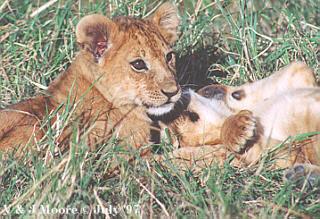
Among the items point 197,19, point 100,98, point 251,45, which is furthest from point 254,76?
point 100,98

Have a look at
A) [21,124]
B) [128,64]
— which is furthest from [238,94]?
[21,124]

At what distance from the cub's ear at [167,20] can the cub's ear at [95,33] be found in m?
0.37

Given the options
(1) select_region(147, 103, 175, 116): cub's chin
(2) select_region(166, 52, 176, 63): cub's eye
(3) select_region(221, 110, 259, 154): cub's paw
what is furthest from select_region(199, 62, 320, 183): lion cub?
(2) select_region(166, 52, 176, 63): cub's eye

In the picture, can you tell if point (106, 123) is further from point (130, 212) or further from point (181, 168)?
point (130, 212)

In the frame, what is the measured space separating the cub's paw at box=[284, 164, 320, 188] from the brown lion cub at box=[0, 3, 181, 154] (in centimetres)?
66

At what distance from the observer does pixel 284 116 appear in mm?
4379

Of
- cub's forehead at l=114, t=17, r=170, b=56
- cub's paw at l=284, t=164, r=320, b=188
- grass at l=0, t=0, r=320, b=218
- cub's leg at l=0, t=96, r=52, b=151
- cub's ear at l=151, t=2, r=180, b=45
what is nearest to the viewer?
grass at l=0, t=0, r=320, b=218

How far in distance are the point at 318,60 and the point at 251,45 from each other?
41 centimetres

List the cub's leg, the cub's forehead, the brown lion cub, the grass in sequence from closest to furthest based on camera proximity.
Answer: the grass, the cub's leg, the brown lion cub, the cub's forehead

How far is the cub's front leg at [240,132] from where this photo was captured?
4164 millimetres

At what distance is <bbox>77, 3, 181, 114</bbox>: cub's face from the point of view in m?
4.17

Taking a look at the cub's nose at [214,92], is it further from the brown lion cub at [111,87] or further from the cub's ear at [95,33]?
the cub's ear at [95,33]

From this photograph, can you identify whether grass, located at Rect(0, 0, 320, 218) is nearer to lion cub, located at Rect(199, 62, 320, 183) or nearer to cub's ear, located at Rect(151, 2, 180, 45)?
lion cub, located at Rect(199, 62, 320, 183)

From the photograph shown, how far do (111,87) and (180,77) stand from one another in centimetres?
111
